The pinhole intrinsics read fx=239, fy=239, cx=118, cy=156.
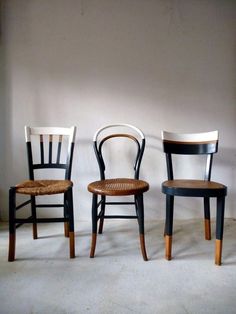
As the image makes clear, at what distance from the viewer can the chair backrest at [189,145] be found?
1866mm

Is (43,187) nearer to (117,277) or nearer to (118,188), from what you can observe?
(118,188)

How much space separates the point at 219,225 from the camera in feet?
4.93

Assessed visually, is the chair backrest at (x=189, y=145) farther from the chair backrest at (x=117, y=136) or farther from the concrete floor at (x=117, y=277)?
the concrete floor at (x=117, y=277)

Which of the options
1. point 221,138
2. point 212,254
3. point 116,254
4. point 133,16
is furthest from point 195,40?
point 116,254

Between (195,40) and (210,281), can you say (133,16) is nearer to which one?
(195,40)

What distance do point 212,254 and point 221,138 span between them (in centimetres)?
111

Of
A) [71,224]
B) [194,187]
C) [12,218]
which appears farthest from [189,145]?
[12,218]

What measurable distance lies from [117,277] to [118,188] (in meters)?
0.52

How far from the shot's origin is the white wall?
213 centimetres

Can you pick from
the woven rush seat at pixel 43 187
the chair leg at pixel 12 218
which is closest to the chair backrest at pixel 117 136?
the woven rush seat at pixel 43 187

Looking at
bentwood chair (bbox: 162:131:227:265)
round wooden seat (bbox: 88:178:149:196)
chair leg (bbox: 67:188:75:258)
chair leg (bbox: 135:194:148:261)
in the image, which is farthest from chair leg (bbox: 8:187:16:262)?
bentwood chair (bbox: 162:131:227:265)

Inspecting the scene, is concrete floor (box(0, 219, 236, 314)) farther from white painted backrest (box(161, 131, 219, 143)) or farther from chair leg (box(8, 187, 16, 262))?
white painted backrest (box(161, 131, 219, 143))

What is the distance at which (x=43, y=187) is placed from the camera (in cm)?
161

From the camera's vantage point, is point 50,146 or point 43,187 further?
point 50,146
